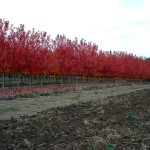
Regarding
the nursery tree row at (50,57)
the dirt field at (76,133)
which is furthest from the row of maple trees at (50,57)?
the dirt field at (76,133)

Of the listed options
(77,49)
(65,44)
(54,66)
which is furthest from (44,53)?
(77,49)

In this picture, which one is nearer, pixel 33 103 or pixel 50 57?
pixel 33 103

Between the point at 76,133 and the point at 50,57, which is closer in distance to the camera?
the point at 76,133

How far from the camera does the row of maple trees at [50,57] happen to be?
29.4 m

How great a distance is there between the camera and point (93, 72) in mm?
52656

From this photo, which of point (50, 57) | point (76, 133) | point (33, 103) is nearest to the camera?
point (76, 133)

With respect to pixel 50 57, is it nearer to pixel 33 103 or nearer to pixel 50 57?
pixel 50 57

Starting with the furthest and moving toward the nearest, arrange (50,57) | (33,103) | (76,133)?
(50,57)
(33,103)
(76,133)

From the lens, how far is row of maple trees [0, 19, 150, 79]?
29.4m

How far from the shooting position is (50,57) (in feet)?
127

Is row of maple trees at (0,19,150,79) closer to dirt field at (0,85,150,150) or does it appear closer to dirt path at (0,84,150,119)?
dirt path at (0,84,150,119)

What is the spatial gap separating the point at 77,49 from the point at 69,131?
39.0 meters

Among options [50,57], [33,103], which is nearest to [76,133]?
[33,103]

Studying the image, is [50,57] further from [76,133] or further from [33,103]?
[76,133]
